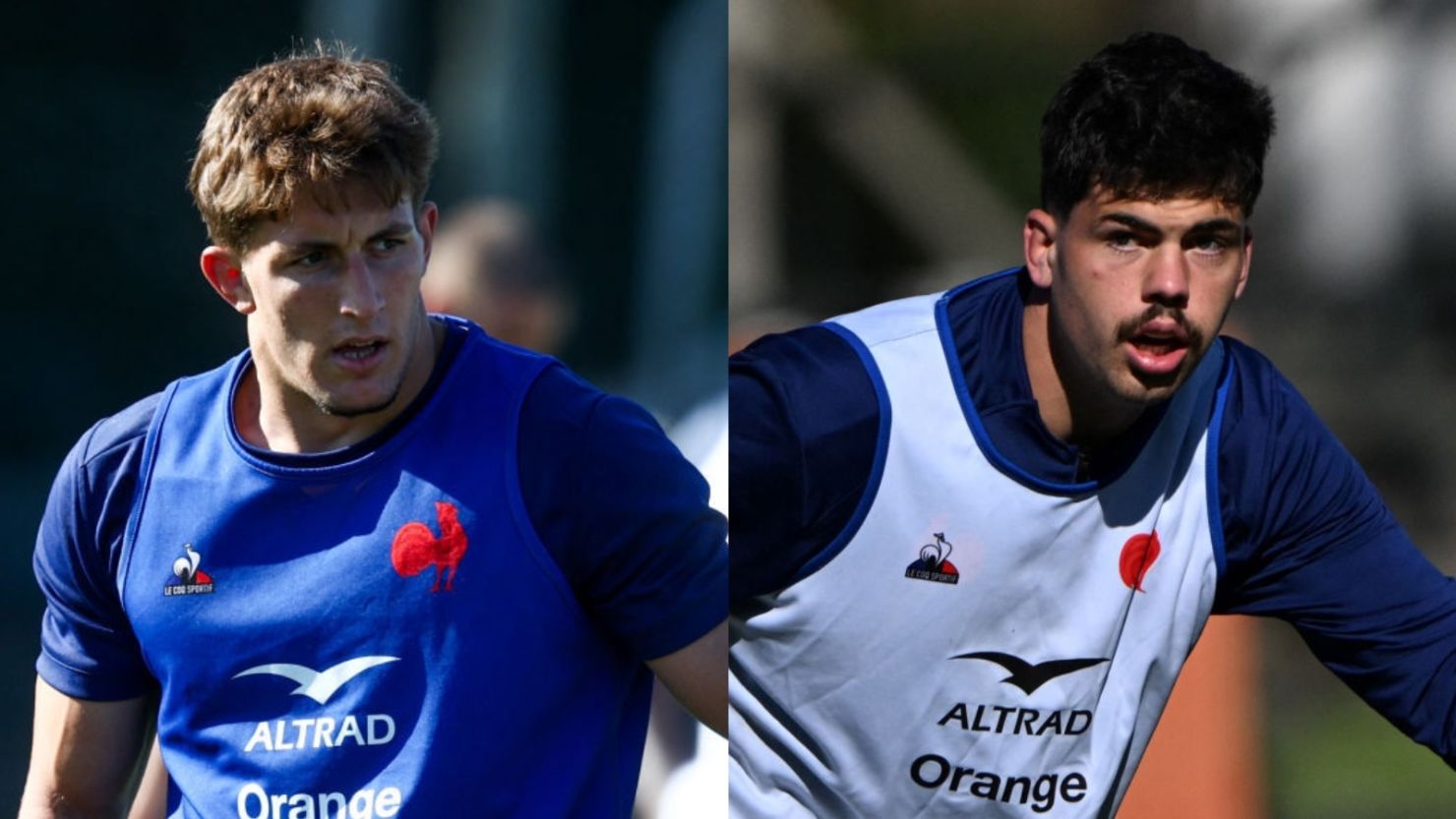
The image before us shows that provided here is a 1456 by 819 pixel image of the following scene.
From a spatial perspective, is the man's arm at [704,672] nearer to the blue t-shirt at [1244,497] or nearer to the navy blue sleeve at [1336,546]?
the blue t-shirt at [1244,497]

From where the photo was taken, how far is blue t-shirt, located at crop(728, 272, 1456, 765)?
64.7 inches

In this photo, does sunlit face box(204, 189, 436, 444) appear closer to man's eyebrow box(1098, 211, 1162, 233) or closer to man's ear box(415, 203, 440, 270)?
man's ear box(415, 203, 440, 270)

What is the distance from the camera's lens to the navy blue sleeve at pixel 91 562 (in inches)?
67.5

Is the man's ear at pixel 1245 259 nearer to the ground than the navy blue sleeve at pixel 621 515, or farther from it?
farther from it

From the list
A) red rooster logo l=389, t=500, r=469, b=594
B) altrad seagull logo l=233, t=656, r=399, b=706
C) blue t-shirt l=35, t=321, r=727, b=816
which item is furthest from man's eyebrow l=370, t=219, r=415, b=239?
altrad seagull logo l=233, t=656, r=399, b=706

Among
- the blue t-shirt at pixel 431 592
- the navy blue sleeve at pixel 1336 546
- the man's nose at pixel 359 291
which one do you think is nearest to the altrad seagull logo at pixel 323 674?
the blue t-shirt at pixel 431 592

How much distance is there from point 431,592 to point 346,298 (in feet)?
0.88

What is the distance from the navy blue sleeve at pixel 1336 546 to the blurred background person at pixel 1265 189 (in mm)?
21

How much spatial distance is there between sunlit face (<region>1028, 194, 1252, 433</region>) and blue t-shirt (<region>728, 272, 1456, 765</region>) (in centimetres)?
6

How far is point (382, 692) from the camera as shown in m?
1.64

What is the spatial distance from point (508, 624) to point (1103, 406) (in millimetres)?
556

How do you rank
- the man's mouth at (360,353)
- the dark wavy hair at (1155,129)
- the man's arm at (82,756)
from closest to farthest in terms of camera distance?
the dark wavy hair at (1155,129), the man's mouth at (360,353), the man's arm at (82,756)

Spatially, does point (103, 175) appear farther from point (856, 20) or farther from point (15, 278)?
point (856, 20)

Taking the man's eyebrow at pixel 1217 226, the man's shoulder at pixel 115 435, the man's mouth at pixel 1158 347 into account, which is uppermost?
the man's eyebrow at pixel 1217 226
